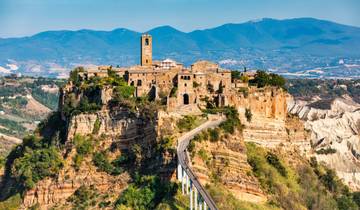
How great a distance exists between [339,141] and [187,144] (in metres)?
23.5

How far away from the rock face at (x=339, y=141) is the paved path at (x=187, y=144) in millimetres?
12405

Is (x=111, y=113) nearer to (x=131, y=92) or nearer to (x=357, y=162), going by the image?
(x=131, y=92)

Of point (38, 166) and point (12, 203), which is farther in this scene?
point (38, 166)

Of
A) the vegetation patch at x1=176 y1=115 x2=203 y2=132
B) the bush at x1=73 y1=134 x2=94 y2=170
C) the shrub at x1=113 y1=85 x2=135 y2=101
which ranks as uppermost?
the shrub at x1=113 y1=85 x2=135 y2=101

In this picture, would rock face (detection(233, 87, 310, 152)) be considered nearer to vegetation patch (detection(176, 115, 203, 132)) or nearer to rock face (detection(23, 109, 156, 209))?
vegetation patch (detection(176, 115, 203, 132))

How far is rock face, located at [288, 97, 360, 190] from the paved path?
40.7 feet

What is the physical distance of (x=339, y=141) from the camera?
54219mm

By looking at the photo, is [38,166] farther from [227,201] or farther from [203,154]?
Answer: [227,201]

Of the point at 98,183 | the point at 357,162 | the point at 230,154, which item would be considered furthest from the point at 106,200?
the point at 357,162

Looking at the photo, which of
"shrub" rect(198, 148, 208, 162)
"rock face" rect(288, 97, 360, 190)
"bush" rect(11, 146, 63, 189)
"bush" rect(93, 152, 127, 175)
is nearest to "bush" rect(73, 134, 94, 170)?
"bush" rect(93, 152, 127, 175)

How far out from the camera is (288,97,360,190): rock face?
49250 mm

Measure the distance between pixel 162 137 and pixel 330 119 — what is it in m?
28.3

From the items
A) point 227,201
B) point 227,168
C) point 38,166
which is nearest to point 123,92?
point 38,166

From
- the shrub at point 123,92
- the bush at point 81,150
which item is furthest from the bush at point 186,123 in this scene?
the bush at point 81,150
